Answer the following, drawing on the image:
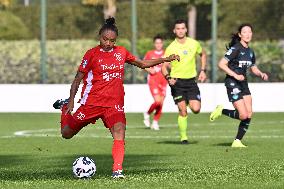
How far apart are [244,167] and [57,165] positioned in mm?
2693

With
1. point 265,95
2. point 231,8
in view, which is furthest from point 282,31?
point 231,8

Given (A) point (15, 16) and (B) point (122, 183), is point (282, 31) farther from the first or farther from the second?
(B) point (122, 183)

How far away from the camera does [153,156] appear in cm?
1809

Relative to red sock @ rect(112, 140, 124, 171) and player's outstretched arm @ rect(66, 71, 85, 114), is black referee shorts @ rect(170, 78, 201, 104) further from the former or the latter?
red sock @ rect(112, 140, 124, 171)

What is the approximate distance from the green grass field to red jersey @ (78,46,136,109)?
95 cm

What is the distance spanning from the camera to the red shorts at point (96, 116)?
47.3 ft

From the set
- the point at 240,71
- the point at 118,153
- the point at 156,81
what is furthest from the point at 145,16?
the point at 118,153

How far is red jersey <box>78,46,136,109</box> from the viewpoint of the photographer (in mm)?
14508

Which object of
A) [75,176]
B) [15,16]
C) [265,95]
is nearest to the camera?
[75,176]

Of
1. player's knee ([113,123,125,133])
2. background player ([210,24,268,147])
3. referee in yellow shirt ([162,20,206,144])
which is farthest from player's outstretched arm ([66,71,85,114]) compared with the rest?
referee in yellow shirt ([162,20,206,144])

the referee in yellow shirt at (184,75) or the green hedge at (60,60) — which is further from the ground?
the referee in yellow shirt at (184,75)

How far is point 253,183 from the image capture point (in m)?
13.4

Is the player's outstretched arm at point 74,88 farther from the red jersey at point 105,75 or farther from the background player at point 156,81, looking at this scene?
the background player at point 156,81

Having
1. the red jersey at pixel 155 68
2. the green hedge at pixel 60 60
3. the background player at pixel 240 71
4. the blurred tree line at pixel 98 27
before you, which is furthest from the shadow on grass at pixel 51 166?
the blurred tree line at pixel 98 27
